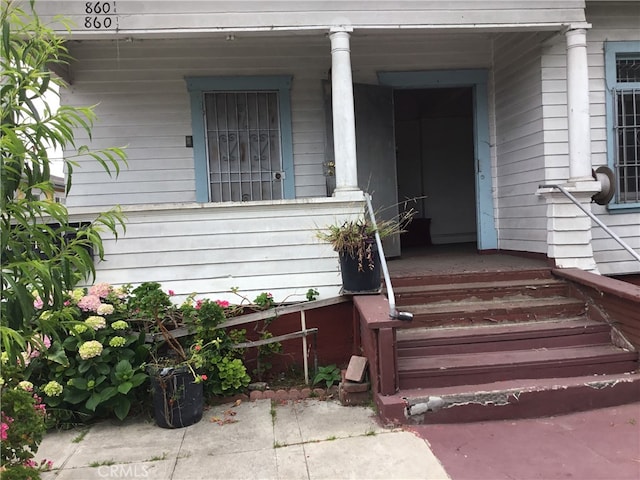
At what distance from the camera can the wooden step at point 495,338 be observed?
155 inches

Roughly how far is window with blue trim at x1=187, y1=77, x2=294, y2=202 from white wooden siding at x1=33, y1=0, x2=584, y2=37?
147 cm

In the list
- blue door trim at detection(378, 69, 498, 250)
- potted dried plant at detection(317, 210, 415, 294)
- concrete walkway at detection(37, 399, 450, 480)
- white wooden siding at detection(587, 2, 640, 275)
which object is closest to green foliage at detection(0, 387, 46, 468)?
concrete walkway at detection(37, 399, 450, 480)

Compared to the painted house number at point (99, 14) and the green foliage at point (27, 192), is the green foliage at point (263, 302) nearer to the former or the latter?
the green foliage at point (27, 192)

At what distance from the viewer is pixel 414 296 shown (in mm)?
4480

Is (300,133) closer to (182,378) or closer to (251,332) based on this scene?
(251,332)

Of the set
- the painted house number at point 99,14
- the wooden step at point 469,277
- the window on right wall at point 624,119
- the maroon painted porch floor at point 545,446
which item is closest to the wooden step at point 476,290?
the wooden step at point 469,277

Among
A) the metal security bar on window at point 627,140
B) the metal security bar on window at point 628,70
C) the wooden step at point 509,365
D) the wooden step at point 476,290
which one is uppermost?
the metal security bar on window at point 628,70

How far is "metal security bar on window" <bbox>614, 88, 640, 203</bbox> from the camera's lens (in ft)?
18.8

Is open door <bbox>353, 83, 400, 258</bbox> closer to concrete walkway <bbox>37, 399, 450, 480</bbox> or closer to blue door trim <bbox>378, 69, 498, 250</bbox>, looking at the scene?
blue door trim <bbox>378, 69, 498, 250</bbox>

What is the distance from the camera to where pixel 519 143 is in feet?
19.1

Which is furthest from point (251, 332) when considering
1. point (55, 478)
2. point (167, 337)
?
point (55, 478)

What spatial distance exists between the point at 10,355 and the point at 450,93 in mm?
6843

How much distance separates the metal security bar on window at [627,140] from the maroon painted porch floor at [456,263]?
147 cm

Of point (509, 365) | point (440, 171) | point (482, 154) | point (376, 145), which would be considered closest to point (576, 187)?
point (482, 154)
